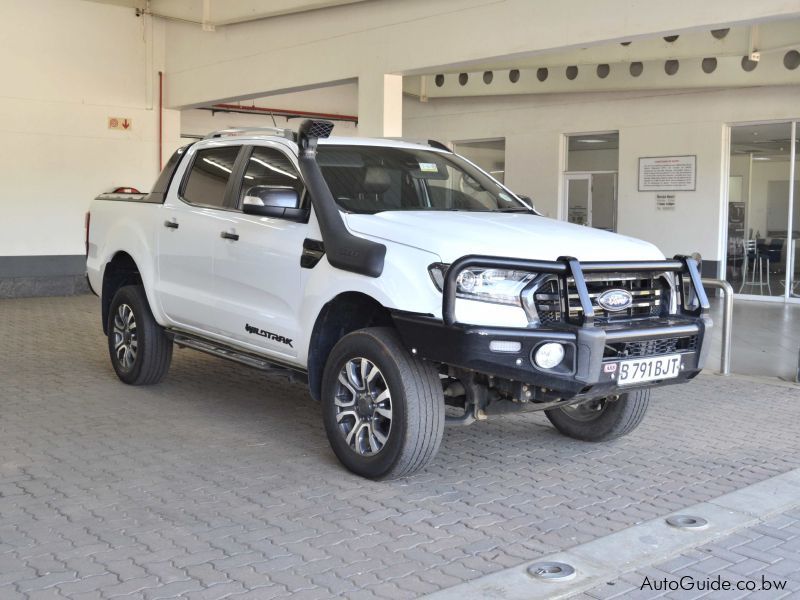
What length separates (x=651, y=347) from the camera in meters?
4.71

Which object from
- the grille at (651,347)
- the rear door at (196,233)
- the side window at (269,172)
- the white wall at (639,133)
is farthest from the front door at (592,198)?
the grille at (651,347)

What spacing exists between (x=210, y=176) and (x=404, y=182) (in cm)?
158

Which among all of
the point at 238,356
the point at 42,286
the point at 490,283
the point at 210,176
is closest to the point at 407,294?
the point at 490,283

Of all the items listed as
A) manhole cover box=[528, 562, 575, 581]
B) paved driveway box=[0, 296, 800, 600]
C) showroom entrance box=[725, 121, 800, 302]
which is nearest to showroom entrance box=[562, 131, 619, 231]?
showroom entrance box=[725, 121, 800, 302]

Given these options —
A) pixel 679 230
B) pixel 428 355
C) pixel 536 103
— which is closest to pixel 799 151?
pixel 679 230

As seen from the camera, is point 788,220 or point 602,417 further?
point 788,220

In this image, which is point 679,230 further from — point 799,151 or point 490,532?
point 490,532

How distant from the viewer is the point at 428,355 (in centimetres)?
449

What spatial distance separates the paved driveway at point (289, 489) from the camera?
373 centimetres

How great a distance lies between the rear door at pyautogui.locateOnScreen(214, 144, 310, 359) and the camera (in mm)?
5375

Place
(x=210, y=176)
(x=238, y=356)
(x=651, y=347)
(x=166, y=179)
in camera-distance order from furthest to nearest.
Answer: (x=166, y=179), (x=210, y=176), (x=238, y=356), (x=651, y=347)

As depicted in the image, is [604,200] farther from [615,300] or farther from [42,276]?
[615,300]

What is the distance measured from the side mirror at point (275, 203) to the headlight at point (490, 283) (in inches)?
45.7

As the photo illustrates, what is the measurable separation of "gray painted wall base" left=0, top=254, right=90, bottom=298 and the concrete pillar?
635cm
